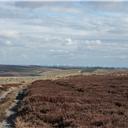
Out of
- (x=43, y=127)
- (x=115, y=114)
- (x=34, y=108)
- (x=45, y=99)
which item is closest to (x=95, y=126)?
(x=43, y=127)

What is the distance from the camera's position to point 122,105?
3056cm

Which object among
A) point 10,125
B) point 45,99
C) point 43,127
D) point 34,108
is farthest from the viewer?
point 45,99

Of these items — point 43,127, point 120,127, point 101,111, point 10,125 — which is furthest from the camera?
point 101,111

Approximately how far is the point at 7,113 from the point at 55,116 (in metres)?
6.12

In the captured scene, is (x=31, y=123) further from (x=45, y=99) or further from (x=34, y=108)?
(x=45, y=99)

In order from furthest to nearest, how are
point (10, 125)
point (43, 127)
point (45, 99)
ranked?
point (45, 99)
point (10, 125)
point (43, 127)

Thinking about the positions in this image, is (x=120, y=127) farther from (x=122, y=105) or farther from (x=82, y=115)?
(x=122, y=105)

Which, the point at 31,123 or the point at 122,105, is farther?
the point at 122,105

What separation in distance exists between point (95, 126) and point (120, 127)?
1.32m

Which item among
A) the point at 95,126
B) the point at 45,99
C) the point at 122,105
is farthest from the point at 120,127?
the point at 45,99

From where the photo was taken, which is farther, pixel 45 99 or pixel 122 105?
pixel 45 99

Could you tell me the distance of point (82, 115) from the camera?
24.8m

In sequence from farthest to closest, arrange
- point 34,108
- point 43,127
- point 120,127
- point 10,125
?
1. point 34,108
2. point 10,125
3. point 43,127
4. point 120,127

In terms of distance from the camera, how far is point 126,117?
23016 mm
